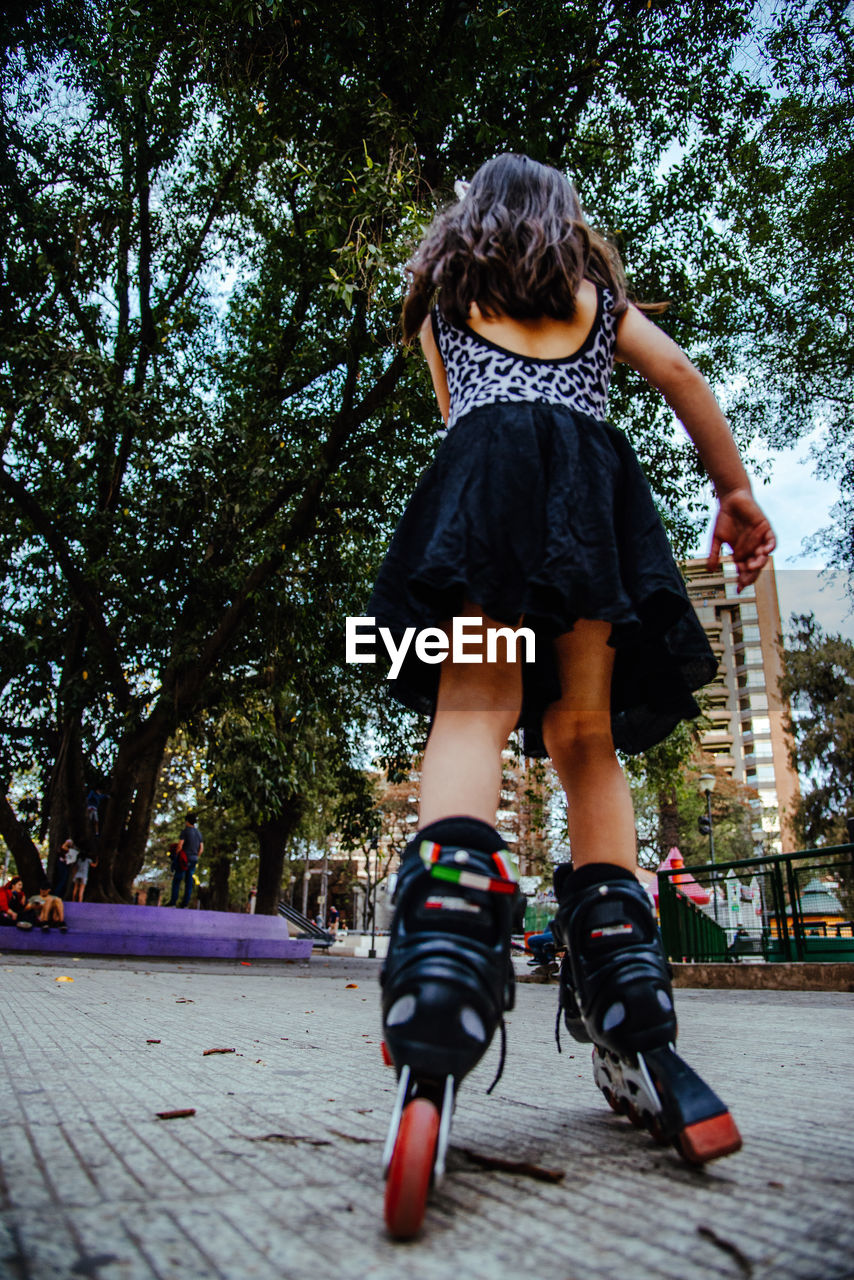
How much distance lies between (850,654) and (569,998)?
45.6m

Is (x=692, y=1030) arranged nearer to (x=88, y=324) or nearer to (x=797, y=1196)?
(x=797, y=1196)

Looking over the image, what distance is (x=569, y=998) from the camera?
1.64 metres

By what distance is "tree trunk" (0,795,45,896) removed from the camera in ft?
42.4

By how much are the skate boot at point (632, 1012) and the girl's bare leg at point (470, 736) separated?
0.27 metres

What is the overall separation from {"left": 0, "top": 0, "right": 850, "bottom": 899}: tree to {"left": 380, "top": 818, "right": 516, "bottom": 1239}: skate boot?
592 centimetres

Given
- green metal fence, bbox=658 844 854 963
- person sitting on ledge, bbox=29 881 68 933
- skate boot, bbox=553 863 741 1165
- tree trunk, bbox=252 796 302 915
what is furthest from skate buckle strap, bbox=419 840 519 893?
tree trunk, bbox=252 796 302 915

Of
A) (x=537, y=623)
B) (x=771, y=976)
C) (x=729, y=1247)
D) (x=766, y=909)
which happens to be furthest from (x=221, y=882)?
(x=729, y=1247)

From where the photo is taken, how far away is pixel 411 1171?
3.01 feet

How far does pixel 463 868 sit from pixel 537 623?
0.52m

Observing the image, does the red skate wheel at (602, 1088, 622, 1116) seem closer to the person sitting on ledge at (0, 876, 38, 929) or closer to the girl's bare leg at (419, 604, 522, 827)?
the girl's bare leg at (419, 604, 522, 827)

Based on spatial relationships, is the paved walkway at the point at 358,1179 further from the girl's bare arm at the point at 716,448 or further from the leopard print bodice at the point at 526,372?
the leopard print bodice at the point at 526,372

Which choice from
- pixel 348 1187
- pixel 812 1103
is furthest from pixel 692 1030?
pixel 348 1187

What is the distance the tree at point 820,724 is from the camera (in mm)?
39750

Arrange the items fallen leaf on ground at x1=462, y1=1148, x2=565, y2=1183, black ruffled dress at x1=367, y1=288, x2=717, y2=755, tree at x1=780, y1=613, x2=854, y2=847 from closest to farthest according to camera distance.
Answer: fallen leaf on ground at x1=462, y1=1148, x2=565, y2=1183 → black ruffled dress at x1=367, y1=288, x2=717, y2=755 → tree at x1=780, y1=613, x2=854, y2=847
